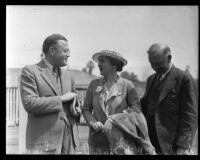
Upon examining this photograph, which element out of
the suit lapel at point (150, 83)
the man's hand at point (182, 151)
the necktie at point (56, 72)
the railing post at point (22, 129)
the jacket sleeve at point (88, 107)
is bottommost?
the man's hand at point (182, 151)

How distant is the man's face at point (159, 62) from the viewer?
7.66 m

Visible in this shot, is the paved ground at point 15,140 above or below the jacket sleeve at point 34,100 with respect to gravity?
below

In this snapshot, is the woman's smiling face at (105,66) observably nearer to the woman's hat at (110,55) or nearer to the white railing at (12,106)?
the woman's hat at (110,55)

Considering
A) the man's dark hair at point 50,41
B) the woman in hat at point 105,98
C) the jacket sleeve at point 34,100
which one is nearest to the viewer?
the jacket sleeve at point 34,100

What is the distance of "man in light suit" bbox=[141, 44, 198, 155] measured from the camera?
7.52 m

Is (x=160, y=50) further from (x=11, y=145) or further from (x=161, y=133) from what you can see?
(x=11, y=145)

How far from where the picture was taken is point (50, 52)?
7551 mm

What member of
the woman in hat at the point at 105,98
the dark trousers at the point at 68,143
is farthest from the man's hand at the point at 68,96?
the dark trousers at the point at 68,143

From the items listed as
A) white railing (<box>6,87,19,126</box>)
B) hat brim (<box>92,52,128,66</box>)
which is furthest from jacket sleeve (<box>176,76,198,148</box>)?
white railing (<box>6,87,19,126</box>)

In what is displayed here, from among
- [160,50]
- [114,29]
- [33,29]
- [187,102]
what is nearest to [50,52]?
[33,29]

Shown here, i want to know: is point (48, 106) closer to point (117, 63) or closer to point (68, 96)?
point (68, 96)

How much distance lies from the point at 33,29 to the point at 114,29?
1131 mm

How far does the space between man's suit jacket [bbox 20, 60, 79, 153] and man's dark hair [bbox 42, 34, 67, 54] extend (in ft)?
0.97

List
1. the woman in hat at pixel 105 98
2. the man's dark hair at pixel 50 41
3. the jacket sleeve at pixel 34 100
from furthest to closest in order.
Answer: the man's dark hair at pixel 50 41 → the woman in hat at pixel 105 98 → the jacket sleeve at pixel 34 100
